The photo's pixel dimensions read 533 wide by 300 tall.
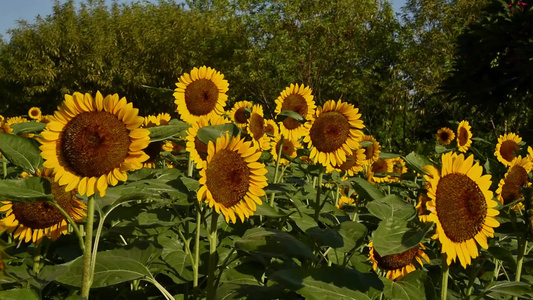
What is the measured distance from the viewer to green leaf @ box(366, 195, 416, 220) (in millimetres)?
1532

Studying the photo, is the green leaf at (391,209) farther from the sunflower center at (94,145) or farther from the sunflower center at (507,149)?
the sunflower center at (507,149)

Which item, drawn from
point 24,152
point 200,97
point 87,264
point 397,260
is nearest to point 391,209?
point 397,260

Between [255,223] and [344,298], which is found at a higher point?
[255,223]

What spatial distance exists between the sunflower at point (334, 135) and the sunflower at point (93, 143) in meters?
1.37

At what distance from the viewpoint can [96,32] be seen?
25.7 metres

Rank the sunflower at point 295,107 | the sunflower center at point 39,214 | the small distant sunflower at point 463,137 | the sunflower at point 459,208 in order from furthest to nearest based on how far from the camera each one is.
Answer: the small distant sunflower at point 463,137 → the sunflower at point 295,107 → the sunflower center at point 39,214 → the sunflower at point 459,208

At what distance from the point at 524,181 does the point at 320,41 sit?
16.3m

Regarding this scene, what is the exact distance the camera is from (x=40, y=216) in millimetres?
1899

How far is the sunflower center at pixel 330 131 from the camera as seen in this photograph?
2842mm

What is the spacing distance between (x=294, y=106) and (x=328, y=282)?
2.13 meters

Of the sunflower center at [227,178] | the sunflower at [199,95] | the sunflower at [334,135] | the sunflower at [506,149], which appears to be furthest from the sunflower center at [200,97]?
the sunflower at [506,149]

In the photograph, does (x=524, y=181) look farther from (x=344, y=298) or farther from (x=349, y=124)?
(x=344, y=298)

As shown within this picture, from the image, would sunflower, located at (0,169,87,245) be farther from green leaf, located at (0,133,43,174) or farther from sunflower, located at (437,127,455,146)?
sunflower, located at (437,127,455,146)

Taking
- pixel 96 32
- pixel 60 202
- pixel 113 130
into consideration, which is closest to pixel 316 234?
pixel 113 130
